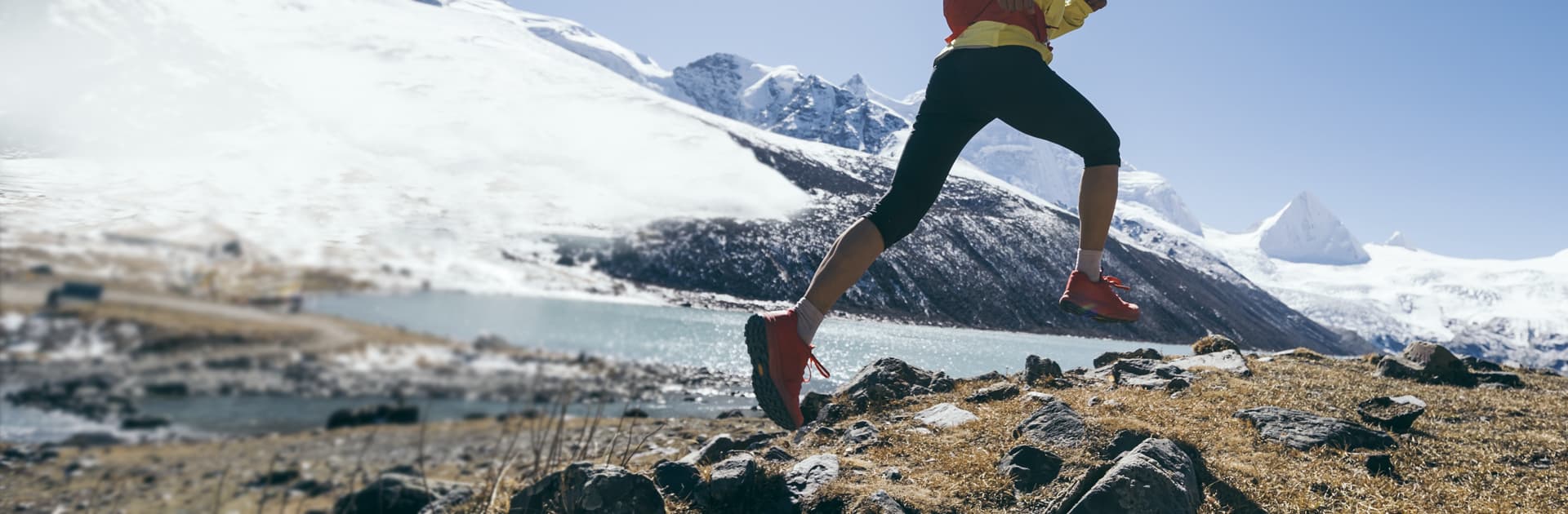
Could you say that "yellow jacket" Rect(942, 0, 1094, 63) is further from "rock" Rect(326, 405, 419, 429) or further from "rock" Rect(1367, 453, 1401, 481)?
"rock" Rect(1367, 453, 1401, 481)

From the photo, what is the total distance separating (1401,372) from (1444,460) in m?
5.04

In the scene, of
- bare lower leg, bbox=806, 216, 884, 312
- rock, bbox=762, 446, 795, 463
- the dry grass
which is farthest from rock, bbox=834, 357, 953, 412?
bare lower leg, bbox=806, 216, 884, 312

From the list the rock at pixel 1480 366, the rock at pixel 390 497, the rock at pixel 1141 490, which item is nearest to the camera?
the rock at pixel 390 497

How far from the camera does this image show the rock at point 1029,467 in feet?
14.2

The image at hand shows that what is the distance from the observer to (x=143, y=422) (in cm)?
96

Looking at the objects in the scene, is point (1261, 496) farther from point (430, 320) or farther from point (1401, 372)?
point (1401, 372)

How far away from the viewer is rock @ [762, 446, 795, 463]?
5.39 m

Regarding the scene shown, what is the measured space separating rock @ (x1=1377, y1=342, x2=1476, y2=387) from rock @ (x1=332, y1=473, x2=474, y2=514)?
34.3 ft

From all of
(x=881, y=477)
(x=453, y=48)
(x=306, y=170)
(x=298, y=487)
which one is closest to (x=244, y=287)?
(x=298, y=487)

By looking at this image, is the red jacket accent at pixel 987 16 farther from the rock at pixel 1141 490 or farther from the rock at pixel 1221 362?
the rock at pixel 1221 362

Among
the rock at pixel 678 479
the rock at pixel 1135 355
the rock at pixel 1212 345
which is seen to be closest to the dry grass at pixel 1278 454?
the rock at pixel 678 479

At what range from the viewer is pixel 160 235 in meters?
1.10

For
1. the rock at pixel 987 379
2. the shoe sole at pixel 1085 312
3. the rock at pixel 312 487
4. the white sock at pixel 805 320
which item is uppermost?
the shoe sole at pixel 1085 312

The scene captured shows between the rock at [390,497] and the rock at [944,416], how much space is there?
12.4ft
